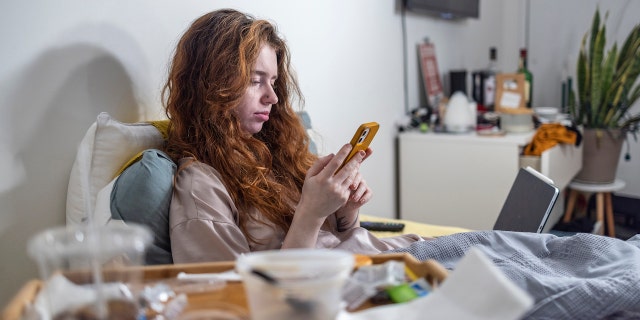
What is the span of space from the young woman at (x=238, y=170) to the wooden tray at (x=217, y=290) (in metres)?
0.30

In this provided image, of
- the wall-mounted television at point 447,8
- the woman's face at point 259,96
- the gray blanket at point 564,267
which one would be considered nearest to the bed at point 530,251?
the gray blanket at point 564,267

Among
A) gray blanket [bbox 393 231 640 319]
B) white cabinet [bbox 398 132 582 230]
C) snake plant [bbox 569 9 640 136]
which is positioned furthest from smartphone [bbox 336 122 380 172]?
snake plant [bbox 569 9 640 136]

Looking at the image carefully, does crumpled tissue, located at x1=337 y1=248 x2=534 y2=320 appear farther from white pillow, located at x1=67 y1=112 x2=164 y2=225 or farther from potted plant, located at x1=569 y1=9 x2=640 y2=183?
potted plant, located at x1=569 y1=9 x2=640 y2=183

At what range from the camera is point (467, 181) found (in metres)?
2.53

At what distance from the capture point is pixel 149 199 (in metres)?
1.13

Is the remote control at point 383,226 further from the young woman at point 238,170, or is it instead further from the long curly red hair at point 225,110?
the long curly red hair at point 225,110

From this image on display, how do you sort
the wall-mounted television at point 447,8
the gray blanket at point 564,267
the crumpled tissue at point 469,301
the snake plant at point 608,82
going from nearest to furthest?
the crumpled tissue at point 469,301 < the gray blanket at point 564,267 < the wall-mounted television at point 447,8 < the snake plant at point 608,82

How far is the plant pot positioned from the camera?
2.87 meters

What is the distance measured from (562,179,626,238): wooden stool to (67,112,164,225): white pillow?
93.3 inches

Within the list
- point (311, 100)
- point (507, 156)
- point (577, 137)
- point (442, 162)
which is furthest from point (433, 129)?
point (311, 100)

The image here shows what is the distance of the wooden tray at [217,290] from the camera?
0.65 meters


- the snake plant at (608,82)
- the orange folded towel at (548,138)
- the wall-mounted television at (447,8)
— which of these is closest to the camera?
the orange folded towel at (548,138)

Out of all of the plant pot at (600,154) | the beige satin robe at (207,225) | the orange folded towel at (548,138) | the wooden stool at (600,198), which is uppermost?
the beige satin robe at (207,225)

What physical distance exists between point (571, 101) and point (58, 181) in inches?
99.4
